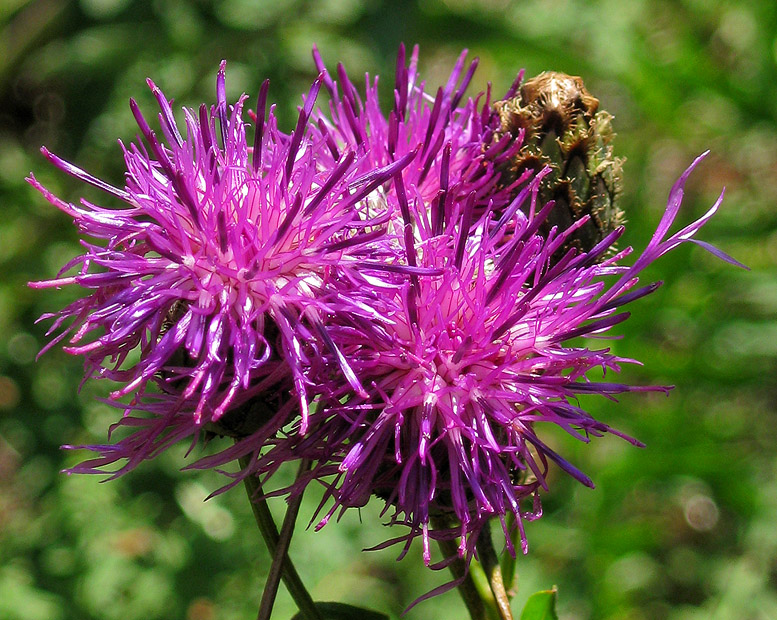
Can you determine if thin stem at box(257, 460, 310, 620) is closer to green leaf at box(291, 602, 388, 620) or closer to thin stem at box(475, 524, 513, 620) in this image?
green leaf at box(291, 602, 388, 620)

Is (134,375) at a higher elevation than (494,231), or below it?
below

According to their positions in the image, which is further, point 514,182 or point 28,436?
point 28,436

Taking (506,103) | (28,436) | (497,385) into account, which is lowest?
(28,436)

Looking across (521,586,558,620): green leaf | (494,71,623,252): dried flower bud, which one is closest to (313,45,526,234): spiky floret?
(494,71,623,252): dried flower bud

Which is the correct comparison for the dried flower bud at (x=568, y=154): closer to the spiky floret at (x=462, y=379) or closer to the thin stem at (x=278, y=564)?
the spiky floret at (x=462, y=379)

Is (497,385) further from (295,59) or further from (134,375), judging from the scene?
(295,59)

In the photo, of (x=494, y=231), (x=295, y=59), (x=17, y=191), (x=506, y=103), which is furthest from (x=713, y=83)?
(x=17, y=191)
